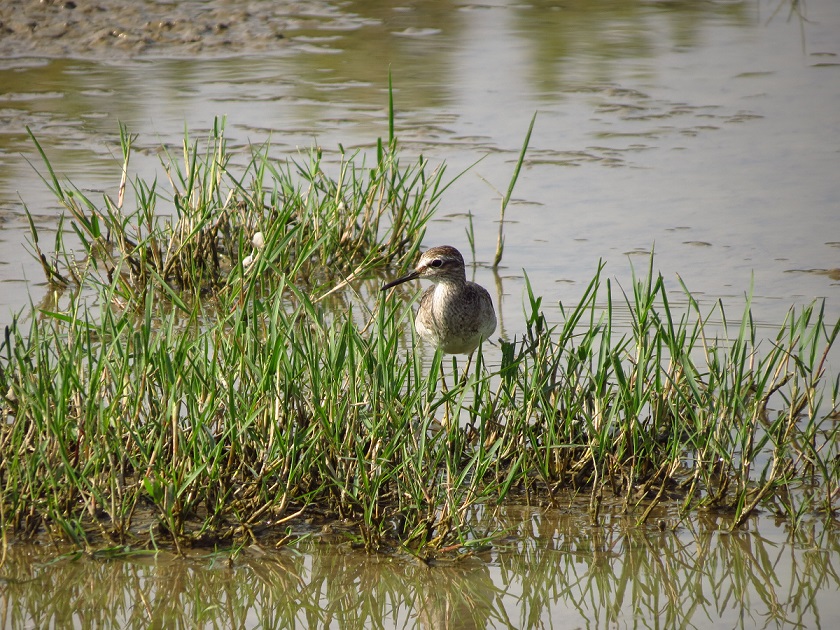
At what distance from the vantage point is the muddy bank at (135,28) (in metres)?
13.2

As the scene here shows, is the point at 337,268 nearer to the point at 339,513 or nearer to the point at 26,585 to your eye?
the point at 339,513

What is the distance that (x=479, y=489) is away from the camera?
491 centimetres

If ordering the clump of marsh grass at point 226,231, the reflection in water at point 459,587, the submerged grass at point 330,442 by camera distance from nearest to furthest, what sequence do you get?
the reflection in water at point 459,587
the submerged grass at point 330,442
the clump of marsh grass at point 226,231

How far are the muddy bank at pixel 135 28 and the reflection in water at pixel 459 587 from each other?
9951mm

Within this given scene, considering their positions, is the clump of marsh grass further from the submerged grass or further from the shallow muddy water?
the submerged grass

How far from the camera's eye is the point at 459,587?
4.21m

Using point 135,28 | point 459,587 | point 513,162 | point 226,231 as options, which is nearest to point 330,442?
point 459,587

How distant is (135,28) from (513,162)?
606 cm

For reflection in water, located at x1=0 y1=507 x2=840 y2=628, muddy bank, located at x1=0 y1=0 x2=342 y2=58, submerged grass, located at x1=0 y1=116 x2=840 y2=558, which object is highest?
muddy bank, located at x1=0 y1=0 x2=342 y2=58

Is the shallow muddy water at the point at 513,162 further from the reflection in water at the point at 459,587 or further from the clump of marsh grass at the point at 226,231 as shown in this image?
the clump of marsh grass at the point at 226,231

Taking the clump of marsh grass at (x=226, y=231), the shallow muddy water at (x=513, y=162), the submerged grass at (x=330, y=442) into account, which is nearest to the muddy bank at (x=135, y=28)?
the shallow muddy water at (x=513, y=162)

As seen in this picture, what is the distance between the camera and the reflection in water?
4.03 meters

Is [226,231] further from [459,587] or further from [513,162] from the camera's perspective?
[459,587]

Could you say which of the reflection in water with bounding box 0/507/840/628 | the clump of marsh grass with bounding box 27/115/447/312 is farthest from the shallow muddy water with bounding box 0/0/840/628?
the clump of marsh grass with bounding box 27/115/447/312
